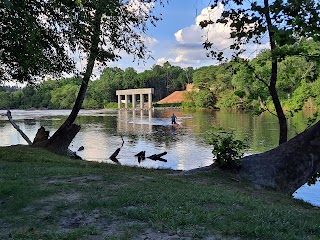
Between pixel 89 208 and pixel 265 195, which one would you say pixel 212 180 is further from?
pixel 89 208

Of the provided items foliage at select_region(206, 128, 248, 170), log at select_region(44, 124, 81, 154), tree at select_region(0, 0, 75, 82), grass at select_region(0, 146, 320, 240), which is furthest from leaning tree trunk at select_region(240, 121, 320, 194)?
log at select_region(44, 124, 81, 154)

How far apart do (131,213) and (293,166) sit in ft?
19.4

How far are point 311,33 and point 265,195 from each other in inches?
157

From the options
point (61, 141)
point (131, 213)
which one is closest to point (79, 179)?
point (131, 213)

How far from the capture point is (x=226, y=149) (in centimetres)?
972

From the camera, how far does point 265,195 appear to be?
8.07 m

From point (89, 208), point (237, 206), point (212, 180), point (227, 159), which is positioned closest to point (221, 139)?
point (227, 159)

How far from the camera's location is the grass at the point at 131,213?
408 centimetres

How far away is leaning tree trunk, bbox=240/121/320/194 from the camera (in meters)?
9.37

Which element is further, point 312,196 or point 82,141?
point 82,141

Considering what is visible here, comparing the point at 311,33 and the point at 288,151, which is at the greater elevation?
the point at 311,33

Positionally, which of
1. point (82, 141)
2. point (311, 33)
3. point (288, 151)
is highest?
point (311, 33)

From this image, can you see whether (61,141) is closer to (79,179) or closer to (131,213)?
(79,179)

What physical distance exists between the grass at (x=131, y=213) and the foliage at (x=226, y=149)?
2.73m
